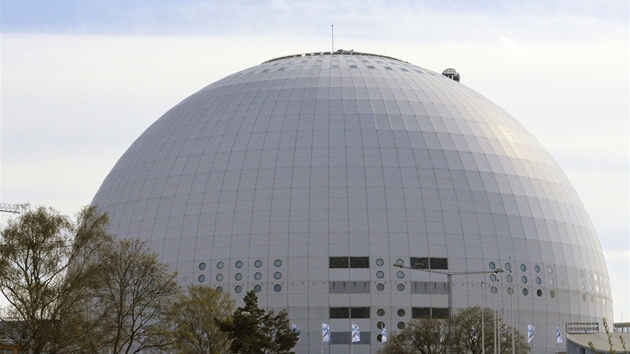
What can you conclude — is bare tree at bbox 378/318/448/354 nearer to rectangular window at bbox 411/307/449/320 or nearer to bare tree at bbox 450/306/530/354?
bare tree at bbox 450/306/530/354

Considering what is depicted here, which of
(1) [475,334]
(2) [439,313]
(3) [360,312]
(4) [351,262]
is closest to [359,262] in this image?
(4) [351,262]

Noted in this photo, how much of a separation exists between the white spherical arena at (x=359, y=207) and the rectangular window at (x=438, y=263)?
0.18 meters

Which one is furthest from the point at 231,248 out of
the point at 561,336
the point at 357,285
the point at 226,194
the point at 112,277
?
the point at 561,336

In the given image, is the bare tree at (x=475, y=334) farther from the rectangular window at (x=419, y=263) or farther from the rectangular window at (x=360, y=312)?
the rectangular window at (x=360, y=312)

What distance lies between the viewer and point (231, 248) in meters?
69.4

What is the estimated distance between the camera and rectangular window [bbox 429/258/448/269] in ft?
224

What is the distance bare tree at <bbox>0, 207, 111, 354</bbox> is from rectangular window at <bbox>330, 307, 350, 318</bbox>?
25503mm

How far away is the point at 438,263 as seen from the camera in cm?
6850

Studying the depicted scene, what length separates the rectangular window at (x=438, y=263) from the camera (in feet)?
224

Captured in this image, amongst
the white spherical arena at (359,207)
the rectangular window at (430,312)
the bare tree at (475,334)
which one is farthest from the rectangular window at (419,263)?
the bare tree at (475,334)

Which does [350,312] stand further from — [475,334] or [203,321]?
[203,321]

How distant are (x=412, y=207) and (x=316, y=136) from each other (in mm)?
9581

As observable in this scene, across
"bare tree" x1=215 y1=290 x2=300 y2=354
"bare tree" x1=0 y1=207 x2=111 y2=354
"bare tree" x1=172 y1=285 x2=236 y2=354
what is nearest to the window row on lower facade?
"bare tree" x1=215 y1=290 x2=300 y2=354

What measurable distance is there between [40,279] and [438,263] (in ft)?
109
